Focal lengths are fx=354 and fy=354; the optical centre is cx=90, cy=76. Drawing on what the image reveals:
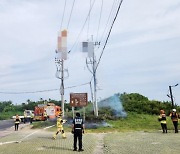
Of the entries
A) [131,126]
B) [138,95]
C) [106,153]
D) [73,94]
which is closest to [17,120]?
[73,94]

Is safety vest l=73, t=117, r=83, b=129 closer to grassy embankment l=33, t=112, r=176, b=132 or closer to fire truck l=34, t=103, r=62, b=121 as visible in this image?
grassy embankment l=33, t=112, r=176, b=132

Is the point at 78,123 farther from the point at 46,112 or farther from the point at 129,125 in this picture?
the point at 46,112

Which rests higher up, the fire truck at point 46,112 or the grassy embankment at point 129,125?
the fire truck at point 46,112

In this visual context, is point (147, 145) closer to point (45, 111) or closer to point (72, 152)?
point (72, 152)

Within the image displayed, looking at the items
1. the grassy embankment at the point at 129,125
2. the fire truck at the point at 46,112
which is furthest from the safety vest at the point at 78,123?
the fire truck at the point at 46,112

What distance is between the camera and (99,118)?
115 feet

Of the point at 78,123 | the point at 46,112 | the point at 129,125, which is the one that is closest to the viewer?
the point at 78,123

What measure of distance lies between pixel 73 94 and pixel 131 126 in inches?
247

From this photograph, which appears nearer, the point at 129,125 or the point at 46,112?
the point at 129,125

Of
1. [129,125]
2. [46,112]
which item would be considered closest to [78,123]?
[129,125]

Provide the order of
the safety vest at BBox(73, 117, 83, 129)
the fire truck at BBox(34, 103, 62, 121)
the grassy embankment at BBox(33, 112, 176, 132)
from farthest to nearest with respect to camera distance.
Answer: the fire truck at BBox(34, 103, 62, 121)
the grassy embankment at BBox(33, 112, 176, 132)
the safety vest at BBox(73, 117, 83, 129)

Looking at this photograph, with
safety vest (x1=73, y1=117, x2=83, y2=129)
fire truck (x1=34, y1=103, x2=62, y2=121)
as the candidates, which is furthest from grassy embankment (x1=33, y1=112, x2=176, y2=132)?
fire truck (x1=34, y1=103, x2=62, y2=121)

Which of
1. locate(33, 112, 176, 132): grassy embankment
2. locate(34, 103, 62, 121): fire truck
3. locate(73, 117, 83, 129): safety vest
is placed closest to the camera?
locate(73, 117, 83, 129): safety vest

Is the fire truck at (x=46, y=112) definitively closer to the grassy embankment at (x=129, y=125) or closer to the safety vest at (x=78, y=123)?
the grassy embankment at (x=129, y=125)
